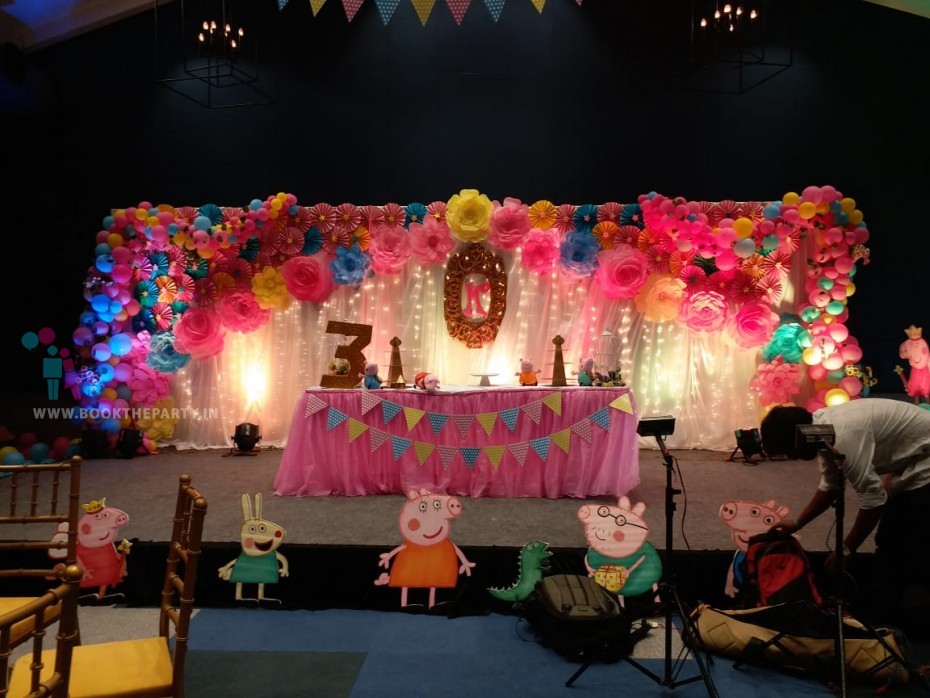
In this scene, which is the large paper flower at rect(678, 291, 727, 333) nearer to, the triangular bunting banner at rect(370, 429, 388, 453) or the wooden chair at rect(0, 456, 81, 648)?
the triangular bunting banner at rect(370, 429, 388, 453)

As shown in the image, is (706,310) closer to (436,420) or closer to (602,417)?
(602,417)

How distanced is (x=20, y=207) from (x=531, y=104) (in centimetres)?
534

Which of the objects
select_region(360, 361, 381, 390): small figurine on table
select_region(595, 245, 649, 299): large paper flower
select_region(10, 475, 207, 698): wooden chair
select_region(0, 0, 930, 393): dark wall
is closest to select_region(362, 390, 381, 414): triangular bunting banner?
select_region(360, 361, 381, 390): small figurine on table

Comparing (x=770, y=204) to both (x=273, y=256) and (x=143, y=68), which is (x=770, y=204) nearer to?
(x=273, y=256)

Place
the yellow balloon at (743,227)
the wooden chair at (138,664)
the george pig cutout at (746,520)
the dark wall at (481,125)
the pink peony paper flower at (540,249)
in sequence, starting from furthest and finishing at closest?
1. the dark wall at (481,125)
2. the pink peony paper flower at (540,249)
3. the yellow balloon at (743,227)
4. the george pig cutout at (746,520)
5. the wooden chair at (138,664)

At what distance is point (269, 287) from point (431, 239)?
1.51 meters

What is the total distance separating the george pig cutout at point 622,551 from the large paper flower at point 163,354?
178 inches

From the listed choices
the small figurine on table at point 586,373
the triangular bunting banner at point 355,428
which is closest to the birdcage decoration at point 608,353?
the small figurine on table at point 586,373

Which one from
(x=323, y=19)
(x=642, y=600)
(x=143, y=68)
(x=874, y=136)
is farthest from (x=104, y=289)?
(x=874, y=136)

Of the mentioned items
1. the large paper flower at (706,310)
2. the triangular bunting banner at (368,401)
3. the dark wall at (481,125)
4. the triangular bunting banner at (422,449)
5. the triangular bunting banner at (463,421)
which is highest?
the dark wall at (481,125)

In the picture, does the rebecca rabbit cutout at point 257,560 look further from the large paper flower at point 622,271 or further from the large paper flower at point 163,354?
the large paper flower at point 622,271

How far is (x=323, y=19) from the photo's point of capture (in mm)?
7449

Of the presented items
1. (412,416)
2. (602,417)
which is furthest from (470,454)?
(602,417)

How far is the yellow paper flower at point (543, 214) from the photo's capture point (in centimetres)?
611
